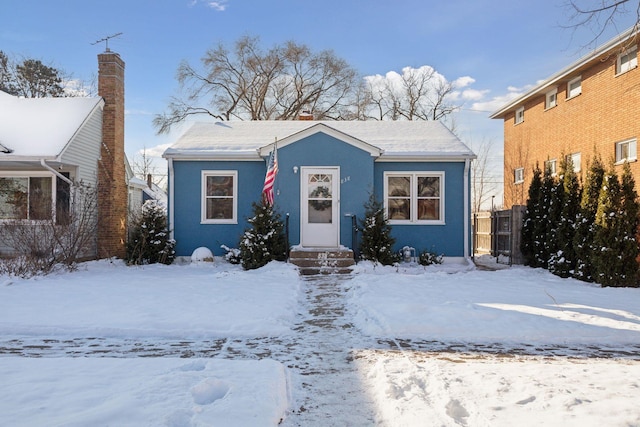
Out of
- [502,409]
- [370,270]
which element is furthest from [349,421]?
[370,270]

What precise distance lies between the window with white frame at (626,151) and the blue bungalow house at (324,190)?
15.2 feet

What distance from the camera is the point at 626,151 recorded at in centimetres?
1376

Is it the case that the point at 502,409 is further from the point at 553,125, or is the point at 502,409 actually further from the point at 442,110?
the point at 442,110

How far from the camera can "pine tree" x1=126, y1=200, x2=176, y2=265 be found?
12430mm

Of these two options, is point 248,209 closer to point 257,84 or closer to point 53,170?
point 53,170

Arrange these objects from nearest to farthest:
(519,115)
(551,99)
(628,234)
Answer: (628,234) < (551,99) < (519,115)

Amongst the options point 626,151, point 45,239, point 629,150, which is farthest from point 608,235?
point 45,239

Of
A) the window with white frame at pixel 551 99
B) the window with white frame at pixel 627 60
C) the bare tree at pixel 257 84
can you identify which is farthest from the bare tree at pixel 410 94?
the window with white frame at pixel 627 60

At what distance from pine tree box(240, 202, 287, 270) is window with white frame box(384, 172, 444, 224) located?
353 cm

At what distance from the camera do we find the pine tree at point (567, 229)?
11.0m

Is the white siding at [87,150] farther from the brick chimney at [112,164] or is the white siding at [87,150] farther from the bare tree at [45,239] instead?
the bare tree at [45,239]

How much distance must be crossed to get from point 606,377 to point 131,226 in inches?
477

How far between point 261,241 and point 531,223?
296 inches

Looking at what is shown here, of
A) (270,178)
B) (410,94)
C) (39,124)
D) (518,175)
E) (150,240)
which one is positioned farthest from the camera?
(410,94)
